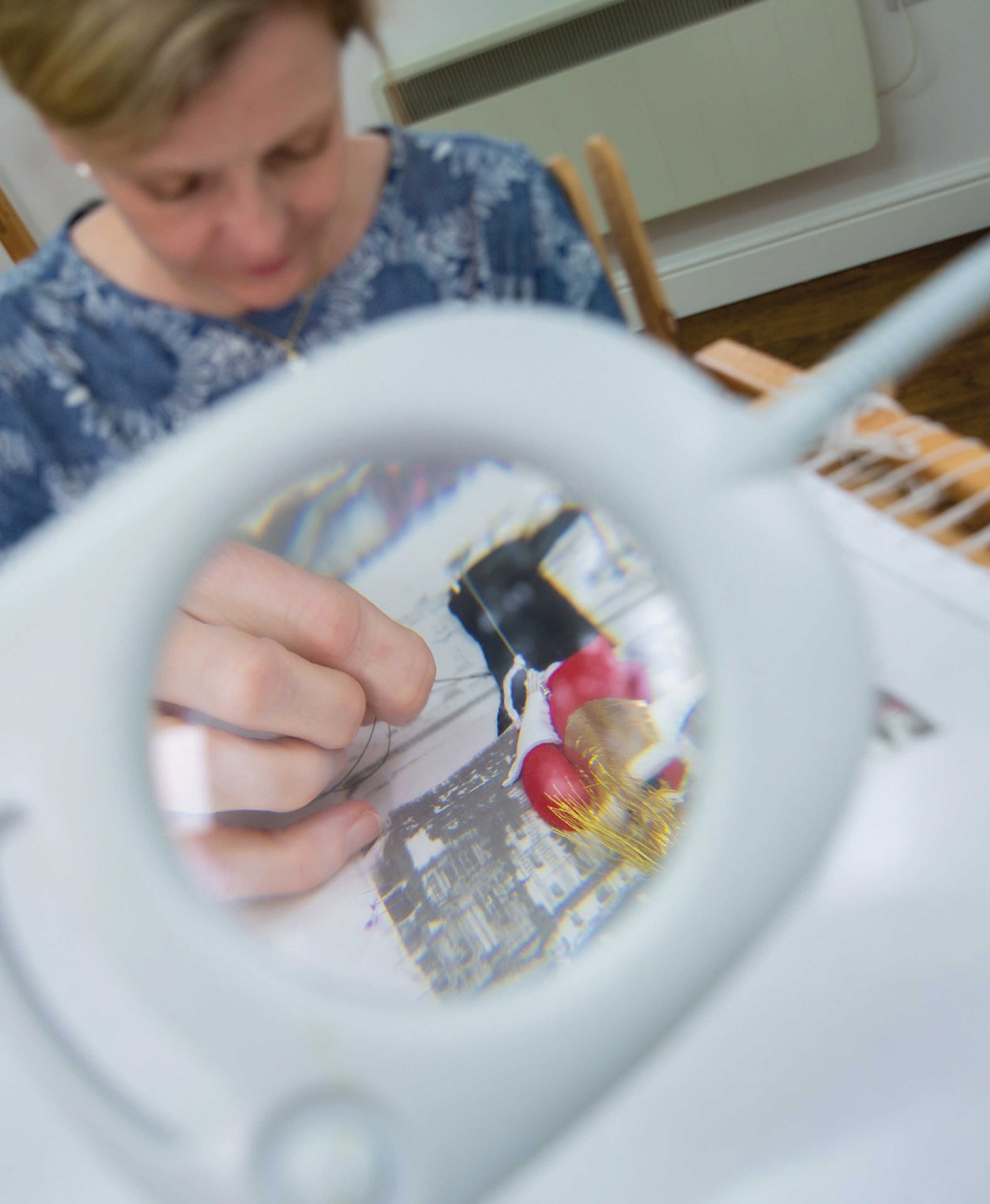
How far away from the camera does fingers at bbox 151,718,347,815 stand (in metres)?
0.43

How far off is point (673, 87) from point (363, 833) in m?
1.51

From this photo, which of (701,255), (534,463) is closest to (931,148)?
(701,255)

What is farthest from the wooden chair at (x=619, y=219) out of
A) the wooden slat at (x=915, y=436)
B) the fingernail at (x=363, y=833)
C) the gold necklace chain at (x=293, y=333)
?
the fingernail at (x=363, y=833)

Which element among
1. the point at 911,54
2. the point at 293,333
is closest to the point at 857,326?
the point at 911,54

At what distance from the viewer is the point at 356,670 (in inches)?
22.4

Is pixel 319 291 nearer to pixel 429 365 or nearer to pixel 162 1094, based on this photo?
pixel 429 365

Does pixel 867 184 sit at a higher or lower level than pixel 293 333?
lower

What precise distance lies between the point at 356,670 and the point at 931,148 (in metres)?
1.65

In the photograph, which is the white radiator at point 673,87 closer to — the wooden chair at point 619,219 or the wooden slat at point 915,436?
the wooden chair at point 619,219

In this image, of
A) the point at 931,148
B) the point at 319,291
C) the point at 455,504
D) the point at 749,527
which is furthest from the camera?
the point at 931,148

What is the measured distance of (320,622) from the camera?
0.54 m

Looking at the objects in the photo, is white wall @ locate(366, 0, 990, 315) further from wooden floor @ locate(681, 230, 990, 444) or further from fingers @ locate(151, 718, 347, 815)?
fingers @ locate(151, 718, 347, 815)

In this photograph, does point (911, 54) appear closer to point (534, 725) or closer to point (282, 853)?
point (534, 725)

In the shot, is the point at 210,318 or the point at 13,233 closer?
the point at 210,318
